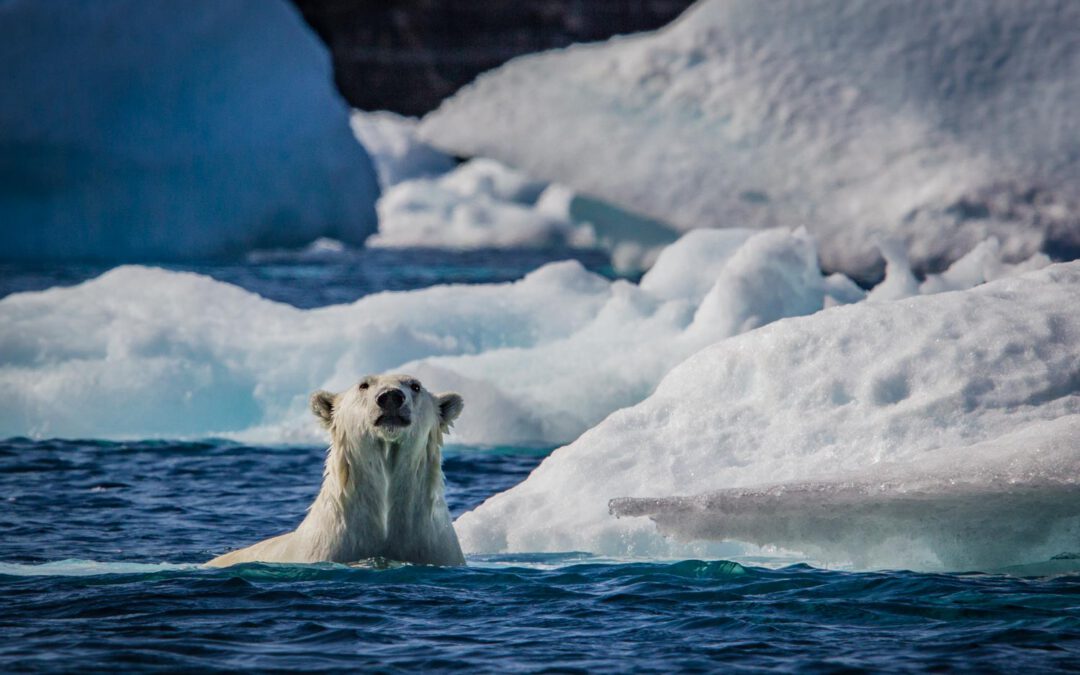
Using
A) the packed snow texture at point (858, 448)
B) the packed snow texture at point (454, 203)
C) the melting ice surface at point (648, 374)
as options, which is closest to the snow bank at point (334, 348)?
the melting ice surface at point (648, 374)

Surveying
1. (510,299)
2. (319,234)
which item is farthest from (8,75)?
(510,299)

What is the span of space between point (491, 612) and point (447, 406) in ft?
3.31

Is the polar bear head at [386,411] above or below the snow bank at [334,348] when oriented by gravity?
below

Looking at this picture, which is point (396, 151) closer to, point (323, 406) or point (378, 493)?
point (323, 406)

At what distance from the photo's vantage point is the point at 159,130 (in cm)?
2072

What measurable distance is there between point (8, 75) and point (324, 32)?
50.0 m

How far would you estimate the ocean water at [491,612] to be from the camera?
14.6 feet

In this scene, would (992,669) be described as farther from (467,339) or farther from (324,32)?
(324,32)

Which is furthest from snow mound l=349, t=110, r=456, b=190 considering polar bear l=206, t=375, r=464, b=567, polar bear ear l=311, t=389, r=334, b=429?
polar bear l=206, t=375, r=464, b=567

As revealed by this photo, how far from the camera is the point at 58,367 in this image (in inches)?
393

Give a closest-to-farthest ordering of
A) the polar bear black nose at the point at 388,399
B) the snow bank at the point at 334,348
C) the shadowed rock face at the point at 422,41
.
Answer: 1. the polar bear black nose at the point at 388,399
2. the snow bank at the point at 334,348
3. the shadowed rock face at the point at 422,41

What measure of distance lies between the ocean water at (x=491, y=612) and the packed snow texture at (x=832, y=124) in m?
8.80

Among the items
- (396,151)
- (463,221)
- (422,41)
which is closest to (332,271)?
Result: (463,221)

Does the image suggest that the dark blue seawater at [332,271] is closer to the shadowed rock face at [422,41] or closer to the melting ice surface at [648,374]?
the melting ice surface at [648,374]
